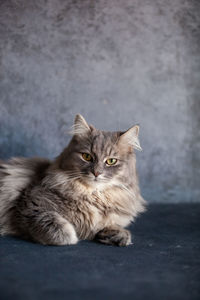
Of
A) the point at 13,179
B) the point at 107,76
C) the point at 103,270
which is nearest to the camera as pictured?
the point at 103,270

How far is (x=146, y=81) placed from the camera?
10.8ft

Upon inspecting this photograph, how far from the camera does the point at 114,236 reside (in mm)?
2207

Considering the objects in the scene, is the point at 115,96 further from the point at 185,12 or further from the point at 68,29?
the point at 185,12

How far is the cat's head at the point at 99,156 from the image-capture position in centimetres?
219

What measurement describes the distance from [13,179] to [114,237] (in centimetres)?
83

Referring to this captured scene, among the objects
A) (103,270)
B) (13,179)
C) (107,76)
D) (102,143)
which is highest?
(107,76)

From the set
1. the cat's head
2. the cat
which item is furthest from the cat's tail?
the cat's head

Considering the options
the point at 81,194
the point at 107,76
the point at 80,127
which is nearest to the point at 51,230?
the point at 81,194

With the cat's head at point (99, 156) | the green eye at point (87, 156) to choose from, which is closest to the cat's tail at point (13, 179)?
the cat's head at point (99, 156)

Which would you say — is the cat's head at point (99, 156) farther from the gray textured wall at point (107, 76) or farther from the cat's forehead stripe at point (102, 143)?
the gray textured wall at point (107, 76)

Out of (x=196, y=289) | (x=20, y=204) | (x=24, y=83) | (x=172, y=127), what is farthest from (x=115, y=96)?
(x=196, y=289)

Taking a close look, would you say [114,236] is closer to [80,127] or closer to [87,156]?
[87,156]

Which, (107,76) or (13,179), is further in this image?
(107,76)

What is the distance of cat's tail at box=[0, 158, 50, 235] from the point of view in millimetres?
2363
